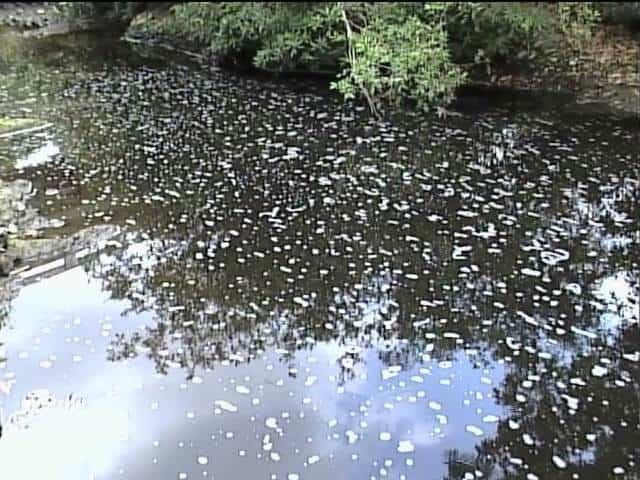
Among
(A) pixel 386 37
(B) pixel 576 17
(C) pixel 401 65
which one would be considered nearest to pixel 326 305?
(C) pixel 401 65

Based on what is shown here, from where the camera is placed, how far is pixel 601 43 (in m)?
15.5

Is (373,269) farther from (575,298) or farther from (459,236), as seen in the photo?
(575,298)

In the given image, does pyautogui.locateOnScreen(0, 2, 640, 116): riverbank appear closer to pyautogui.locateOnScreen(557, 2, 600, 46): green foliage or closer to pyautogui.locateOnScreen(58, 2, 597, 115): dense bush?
pyautogui.locateOnScreen(58, 2, 597, 115): dense bush

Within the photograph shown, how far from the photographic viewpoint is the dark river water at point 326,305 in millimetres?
5008

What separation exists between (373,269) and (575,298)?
174cm

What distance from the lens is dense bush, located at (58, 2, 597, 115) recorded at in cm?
1262

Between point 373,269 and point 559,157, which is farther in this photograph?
point 559,157

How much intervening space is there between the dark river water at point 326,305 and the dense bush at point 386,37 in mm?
1095

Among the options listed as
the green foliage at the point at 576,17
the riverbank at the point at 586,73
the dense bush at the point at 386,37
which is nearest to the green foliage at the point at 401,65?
the dense bush at the point at 386,37

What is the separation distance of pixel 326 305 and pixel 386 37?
285 inches

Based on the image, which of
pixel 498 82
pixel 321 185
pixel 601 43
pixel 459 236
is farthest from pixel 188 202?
pixel 601 43

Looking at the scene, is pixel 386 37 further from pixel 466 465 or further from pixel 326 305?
pixel 466 465

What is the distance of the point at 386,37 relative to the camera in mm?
12930

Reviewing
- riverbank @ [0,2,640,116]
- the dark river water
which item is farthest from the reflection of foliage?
riverbank @ [0,2,640,116]
